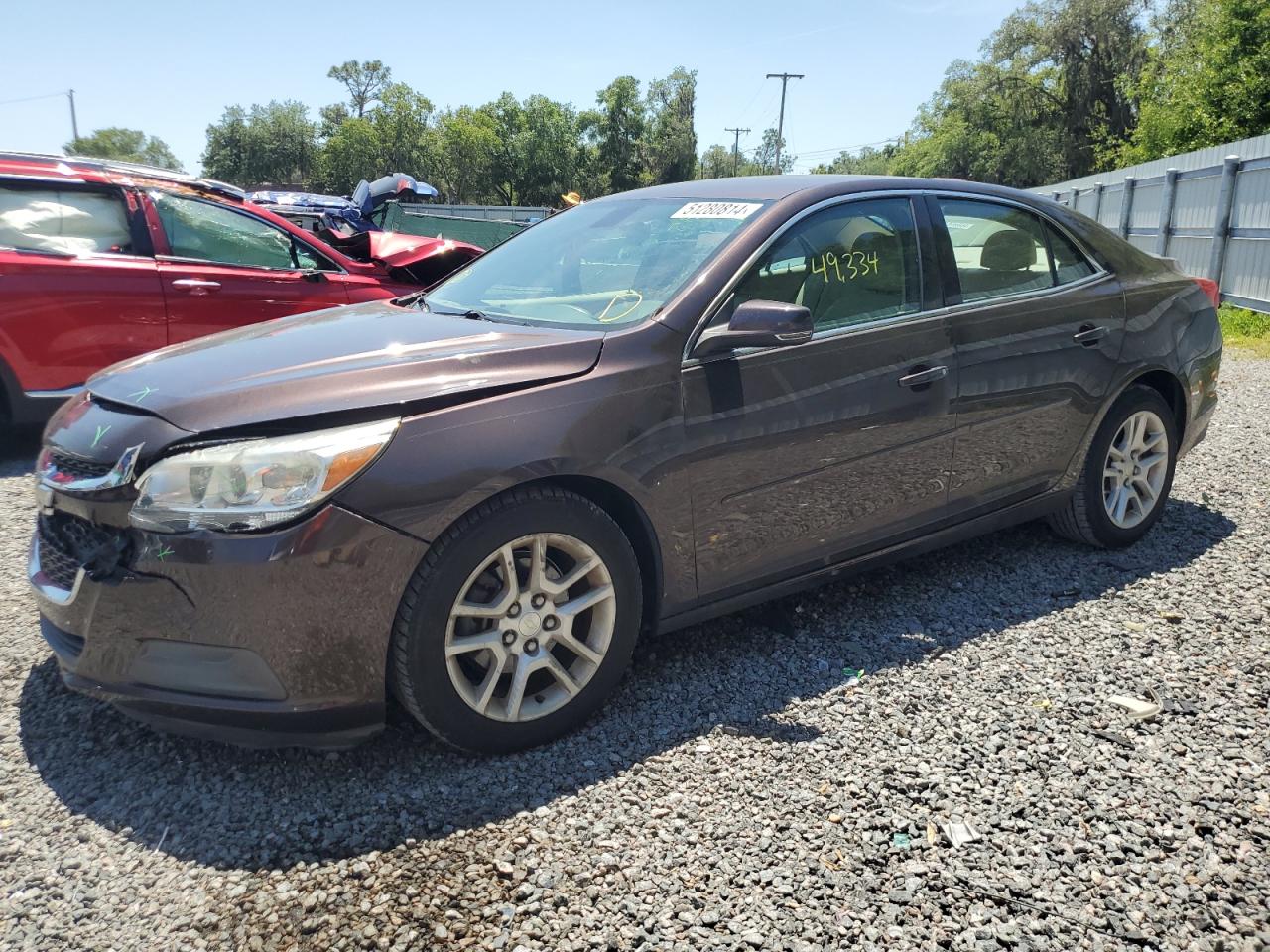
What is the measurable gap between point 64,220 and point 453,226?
10089mm

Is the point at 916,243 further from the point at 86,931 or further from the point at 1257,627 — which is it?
the point at 86,931

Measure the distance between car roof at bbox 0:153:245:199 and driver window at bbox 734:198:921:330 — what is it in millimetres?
4803

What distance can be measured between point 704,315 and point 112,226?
15.8ft

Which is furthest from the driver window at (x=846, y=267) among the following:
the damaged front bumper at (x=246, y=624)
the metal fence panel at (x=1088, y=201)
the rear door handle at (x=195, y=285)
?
the metal fence panel at (x=1088, y=201)

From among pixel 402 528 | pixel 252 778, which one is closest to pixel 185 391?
pixel 402 528

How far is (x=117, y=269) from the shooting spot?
19.6 ft

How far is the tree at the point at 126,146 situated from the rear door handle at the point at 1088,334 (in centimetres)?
9491

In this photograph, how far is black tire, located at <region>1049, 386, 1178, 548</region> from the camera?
4.20 meters

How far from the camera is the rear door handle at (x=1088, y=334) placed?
4.00m

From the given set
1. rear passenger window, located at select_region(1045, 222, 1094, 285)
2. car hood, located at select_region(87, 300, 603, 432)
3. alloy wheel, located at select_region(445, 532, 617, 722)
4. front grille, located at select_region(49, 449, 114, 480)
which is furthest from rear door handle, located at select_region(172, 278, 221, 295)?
rear passenger window, located at select_region(1045, 222, 1094, 285)

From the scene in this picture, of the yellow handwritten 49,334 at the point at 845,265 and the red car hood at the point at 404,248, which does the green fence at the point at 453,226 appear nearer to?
the red car hood at the point at 404,248

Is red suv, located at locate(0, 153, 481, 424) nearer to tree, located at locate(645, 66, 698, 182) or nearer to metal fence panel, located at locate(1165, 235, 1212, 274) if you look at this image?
metal fence panel, located at locate(1165, 235, 1212, 274)

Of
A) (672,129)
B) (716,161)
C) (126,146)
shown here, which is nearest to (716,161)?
(716,161)

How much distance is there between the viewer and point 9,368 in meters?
5.72
